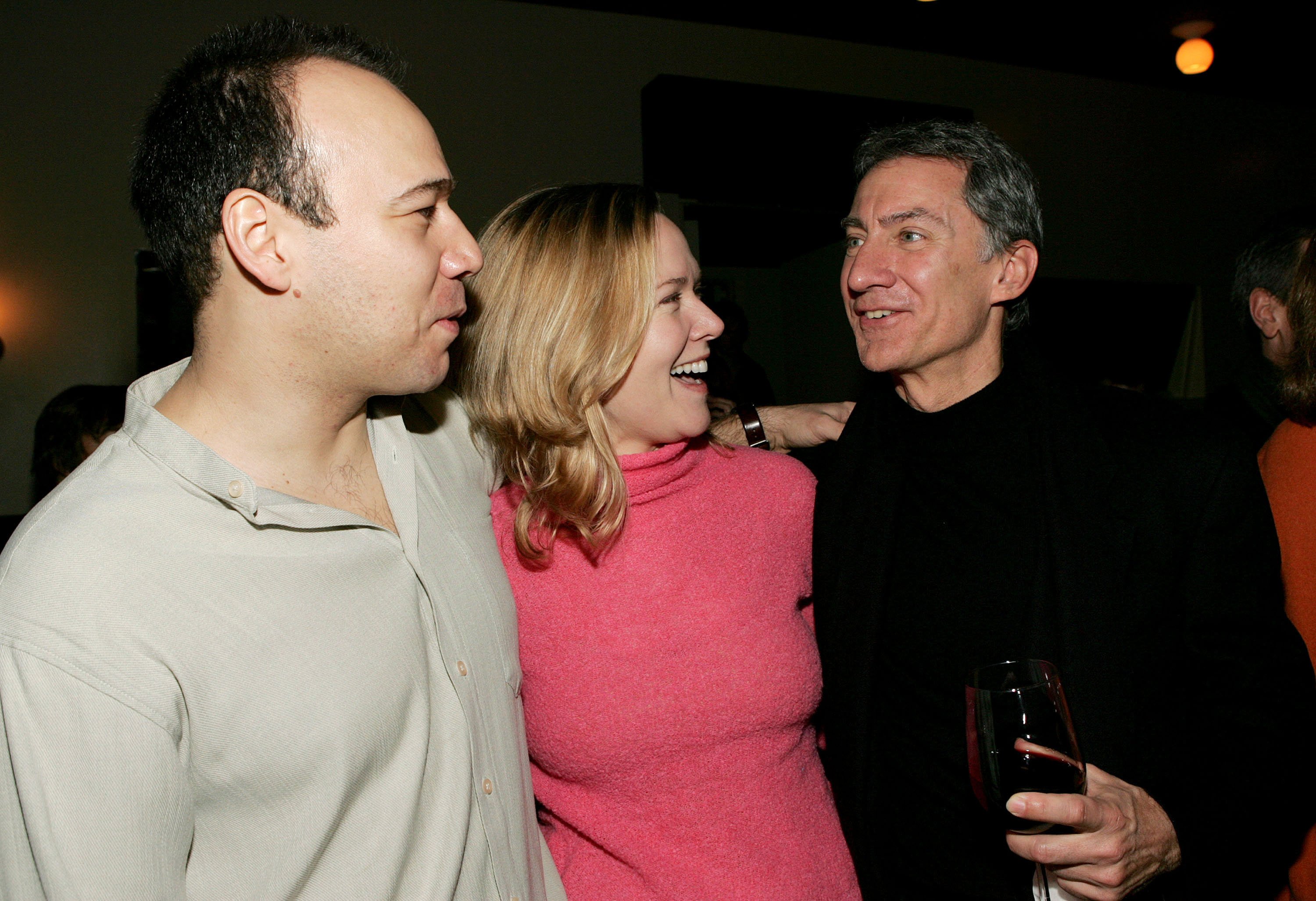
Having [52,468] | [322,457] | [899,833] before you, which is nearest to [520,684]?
[322,457]

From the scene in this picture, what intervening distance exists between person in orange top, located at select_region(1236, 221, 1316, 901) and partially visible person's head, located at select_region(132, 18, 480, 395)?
1.74 meters

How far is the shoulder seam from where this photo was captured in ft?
3.34

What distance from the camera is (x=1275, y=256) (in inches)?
111

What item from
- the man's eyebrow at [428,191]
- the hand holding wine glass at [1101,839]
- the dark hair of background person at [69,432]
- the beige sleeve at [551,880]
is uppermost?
the man's eyebrow at [428,191]

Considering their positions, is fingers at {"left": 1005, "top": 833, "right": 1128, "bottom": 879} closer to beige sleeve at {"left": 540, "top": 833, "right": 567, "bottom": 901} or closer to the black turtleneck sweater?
the black turtleneck sweater

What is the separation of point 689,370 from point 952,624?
736 mm

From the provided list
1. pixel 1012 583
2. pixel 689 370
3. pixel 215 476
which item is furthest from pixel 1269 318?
pixel 215 476

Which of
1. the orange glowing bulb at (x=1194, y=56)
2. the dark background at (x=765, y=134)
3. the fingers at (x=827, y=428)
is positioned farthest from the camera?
the orange glowing bulb at (x=1194, y=56)

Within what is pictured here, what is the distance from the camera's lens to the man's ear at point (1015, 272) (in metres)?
1.93

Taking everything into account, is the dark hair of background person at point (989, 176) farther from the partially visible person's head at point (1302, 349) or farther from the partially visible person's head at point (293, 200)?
the partially visible person's head at point (293, 200)

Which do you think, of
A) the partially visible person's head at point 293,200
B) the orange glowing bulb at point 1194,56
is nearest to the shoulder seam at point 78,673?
the partially visible person's head at point 293,200

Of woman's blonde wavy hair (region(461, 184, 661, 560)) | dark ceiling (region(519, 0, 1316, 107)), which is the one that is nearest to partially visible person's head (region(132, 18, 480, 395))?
woman's blonde wavy hair (region(461, 184, 661, 560))

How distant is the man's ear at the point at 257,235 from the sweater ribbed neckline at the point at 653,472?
2.45 feet

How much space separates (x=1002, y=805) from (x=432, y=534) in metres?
0.96
